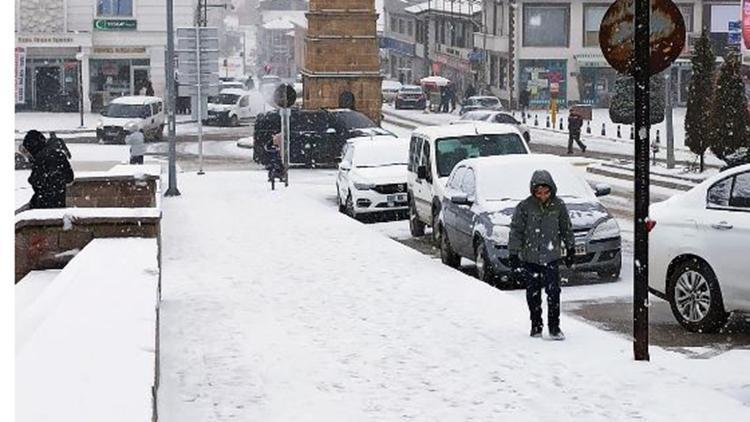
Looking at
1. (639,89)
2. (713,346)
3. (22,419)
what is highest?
(639,89)

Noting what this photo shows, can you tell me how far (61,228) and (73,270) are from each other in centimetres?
285

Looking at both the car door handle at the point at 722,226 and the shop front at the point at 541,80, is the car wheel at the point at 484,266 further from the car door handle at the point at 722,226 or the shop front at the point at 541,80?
the shop front at the point at 541,80

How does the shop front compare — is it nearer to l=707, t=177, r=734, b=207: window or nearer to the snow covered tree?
the snow covered tree

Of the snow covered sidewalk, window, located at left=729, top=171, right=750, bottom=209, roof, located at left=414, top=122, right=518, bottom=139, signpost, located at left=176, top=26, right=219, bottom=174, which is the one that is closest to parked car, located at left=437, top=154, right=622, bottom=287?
the snow covered sidewalk

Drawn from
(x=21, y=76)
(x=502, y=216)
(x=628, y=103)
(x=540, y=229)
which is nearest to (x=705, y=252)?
(x=540, y=229)

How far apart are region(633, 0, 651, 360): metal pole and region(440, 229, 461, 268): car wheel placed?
7.76 meters

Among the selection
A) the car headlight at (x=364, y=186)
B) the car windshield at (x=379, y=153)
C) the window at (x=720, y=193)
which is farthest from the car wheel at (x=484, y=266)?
the car windshield at (x=379, y=153)

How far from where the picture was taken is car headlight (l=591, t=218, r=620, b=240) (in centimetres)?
1709

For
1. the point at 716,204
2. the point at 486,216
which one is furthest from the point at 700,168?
the point at 716,204

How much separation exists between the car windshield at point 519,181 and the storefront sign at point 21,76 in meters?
50.3

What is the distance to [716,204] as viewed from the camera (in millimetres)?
13344

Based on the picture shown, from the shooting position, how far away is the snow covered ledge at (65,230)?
44.6 ft

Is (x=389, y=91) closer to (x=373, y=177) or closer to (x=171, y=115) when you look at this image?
(x=171, y=115)

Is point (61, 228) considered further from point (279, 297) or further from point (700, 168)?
point (700, 168)
